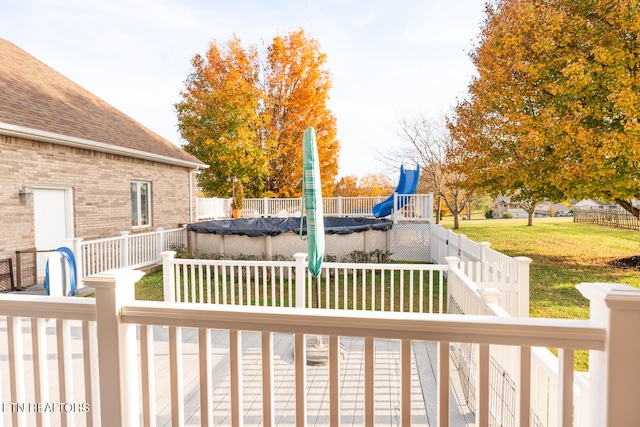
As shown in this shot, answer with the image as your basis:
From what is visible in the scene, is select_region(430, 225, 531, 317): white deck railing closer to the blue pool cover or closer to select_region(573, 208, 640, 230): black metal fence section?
the blue pool cover

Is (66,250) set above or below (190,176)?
below

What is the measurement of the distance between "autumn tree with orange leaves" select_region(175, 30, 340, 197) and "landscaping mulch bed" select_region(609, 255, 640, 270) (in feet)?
44.9

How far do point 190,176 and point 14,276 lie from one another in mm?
7835

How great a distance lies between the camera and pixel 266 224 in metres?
15.1

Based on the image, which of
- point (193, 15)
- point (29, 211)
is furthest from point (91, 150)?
point (193, 15)

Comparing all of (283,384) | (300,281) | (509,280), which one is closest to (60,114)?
(300,281)

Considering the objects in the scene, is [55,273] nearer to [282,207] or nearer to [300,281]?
[300,281]

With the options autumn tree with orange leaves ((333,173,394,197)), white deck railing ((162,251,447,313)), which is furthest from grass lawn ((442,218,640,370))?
autumn tree with orange leaves ((333,173,394,197))

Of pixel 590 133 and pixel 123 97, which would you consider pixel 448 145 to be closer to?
pixel 590 133

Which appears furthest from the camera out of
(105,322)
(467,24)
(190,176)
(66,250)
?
(190,176)

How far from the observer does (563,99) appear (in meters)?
9.48

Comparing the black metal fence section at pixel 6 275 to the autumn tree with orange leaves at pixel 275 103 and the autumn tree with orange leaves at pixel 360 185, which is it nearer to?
the autumn tree with orange leaves at pixel 275 103

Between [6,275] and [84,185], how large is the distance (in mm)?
→ 2958

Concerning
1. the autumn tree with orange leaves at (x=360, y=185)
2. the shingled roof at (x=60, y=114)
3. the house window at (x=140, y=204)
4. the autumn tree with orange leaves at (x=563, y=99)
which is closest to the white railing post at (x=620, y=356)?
the autumn tree with orange leaves at (x=563, y=99)
